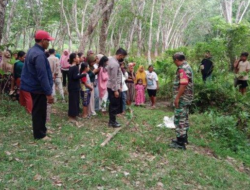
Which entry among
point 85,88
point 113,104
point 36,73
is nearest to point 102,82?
point 85,88

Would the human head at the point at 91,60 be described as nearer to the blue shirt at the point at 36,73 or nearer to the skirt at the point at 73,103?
the skirt at the point at 73,103

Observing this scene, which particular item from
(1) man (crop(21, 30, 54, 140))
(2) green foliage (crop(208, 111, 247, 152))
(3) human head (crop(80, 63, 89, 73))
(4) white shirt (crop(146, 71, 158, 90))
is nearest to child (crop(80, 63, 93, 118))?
(3) human head (crop(80, 63, 89, 73))

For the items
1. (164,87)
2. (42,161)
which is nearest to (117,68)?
(42,161)

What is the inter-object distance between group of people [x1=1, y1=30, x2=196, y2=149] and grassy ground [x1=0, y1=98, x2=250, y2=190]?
43 cm

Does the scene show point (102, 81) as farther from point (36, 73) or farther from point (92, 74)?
point (36, 73)

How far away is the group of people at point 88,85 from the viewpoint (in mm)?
4922

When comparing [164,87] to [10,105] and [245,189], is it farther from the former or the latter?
[245,189]

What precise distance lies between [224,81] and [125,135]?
4.83 m

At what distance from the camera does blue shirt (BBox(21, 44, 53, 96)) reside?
477cm

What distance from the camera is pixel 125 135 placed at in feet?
20.5

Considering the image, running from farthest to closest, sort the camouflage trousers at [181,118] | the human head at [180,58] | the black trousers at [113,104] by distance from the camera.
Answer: the black trousers at [113,104]
the camouflage trousers at [181,118]
the human head at [180,58]

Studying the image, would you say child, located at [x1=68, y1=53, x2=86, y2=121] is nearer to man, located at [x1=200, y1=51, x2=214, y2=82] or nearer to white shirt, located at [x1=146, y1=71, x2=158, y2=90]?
white shirt, located at [x1=146, y1=71, x2=158, y2=90]

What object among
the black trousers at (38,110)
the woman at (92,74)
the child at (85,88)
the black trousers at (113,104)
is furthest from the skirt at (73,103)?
the black trousers at (38,110)

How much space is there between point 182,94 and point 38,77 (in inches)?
106
